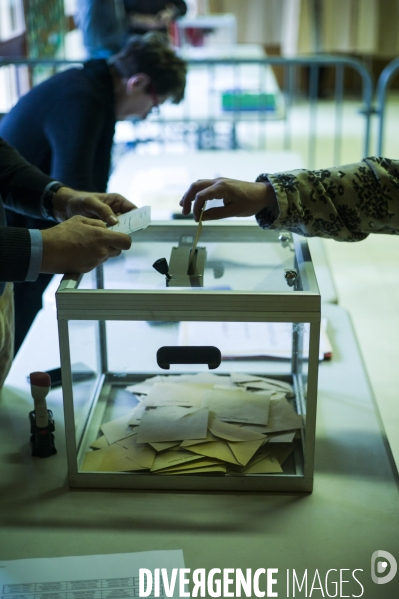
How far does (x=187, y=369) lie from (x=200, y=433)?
0.32 m

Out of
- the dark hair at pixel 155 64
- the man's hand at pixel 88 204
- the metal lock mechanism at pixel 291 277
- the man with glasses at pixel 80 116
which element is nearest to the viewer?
the metal lock mechanism at pixel 291 277

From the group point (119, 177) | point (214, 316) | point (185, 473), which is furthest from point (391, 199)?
point (119, 177)

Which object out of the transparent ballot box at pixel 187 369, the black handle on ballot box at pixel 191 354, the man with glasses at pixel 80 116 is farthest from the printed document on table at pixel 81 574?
the man with glasses at pixel 80 116

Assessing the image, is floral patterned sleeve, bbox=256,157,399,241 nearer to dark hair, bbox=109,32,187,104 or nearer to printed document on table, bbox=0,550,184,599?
printed document on table, bbox=0,550,184,599

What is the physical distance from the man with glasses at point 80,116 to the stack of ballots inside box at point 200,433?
89cm

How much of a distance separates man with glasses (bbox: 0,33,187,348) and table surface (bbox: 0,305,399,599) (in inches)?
36.7

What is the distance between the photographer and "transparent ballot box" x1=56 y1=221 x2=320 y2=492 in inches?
37.4

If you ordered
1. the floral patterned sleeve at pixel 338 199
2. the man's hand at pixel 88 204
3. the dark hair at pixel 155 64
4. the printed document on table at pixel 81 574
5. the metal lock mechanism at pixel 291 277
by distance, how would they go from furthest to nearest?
the dark hair at pixel 155 64
the man's hand at pixel 88 204
the floral patterned sleeve at pixel 338 199
the metal lock mechanism at pixel 291 277
the printed document on table at pixel 81 574

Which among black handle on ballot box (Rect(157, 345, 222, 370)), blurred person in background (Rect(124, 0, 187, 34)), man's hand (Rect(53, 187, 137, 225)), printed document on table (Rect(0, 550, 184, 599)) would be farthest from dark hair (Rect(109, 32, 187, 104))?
blurred person in background (Rect(124, 0, 187, 34))

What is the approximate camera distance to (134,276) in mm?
1057

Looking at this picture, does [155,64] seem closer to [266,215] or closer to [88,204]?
[88,204]

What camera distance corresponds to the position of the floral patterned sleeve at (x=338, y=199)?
44.6 inches

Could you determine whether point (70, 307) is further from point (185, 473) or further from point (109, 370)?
point (109, 370)

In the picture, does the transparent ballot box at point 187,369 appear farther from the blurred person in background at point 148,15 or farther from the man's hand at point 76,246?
the blurred person in background at point 148,15
